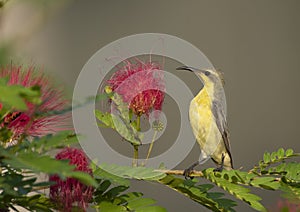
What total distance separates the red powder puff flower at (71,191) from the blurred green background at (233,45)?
1.48m

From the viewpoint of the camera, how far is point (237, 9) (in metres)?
2.24

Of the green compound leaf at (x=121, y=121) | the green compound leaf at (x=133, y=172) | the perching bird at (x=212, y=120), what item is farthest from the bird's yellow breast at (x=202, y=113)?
the green compound leaf at (x=133, y=172)

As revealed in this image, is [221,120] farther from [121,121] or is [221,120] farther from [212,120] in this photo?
[121,121]

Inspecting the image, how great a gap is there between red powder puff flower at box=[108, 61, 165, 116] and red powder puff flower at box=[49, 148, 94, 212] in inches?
5.4

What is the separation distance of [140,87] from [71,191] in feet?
0.62

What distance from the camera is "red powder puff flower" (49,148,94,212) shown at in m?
0.51

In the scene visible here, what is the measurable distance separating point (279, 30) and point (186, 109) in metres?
1.46

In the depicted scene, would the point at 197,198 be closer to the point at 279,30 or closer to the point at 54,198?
the point at 54,198

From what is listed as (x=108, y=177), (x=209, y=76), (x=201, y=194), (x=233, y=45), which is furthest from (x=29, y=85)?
(x=233, y=45)

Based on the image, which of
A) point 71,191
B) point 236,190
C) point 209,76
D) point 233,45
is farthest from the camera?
point 233,45

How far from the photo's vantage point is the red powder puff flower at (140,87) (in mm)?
662

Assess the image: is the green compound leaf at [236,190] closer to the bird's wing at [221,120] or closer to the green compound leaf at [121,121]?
the green compound leaf at [121,121]

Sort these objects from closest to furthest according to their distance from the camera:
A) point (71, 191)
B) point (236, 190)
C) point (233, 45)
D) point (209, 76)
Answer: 1. point (71, 191)
2. point (236, 190)
3. point (209, 76)
4. point (233, 45)

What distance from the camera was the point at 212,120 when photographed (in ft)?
3.37
